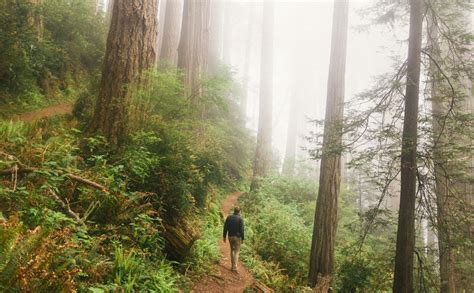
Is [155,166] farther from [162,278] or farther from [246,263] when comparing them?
[246,263]

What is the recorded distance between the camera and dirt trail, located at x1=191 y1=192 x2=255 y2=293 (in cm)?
602

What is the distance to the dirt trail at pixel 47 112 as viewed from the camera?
741 centimetres

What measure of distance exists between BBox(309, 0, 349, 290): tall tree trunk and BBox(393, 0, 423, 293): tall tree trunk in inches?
61.6

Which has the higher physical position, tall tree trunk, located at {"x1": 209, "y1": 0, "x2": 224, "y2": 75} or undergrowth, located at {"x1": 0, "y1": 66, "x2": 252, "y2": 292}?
tall tree trunk, located at {"x1": 209, "y1": 0, "x2": 224, "y2": 75}

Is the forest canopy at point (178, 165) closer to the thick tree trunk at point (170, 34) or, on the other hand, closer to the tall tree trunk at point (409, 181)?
the tall tree trunk at point (409, 181)

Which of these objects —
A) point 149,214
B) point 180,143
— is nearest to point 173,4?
point 180,143

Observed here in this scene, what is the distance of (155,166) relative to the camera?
554 centimetres

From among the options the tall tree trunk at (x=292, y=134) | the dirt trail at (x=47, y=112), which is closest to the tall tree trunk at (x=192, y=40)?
the dirt trail at (x=47, y=112)

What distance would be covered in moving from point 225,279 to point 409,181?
3.97 m

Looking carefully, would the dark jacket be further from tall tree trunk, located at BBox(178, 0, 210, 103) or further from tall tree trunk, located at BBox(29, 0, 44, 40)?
tall tree trunk, located at BBox(29, 0, 44, 40)

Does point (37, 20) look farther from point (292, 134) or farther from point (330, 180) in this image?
point (292, 134)

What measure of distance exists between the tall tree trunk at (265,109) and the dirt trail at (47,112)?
7.76 m

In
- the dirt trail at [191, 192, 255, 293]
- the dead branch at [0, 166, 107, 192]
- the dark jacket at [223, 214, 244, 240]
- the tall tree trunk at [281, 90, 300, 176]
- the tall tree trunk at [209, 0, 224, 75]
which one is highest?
the tall tree trunk at [209, 0, 224, 75]

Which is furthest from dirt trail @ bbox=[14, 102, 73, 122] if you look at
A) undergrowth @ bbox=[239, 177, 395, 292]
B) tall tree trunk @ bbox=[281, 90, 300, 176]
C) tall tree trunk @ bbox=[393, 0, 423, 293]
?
tall tree trunk @ bbox=[281, 90, 300, 176]
